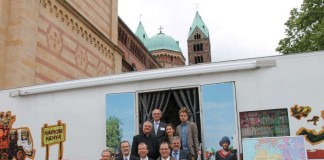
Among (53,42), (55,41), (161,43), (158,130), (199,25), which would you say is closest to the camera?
(158,130)

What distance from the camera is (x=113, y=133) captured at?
7.64 meters

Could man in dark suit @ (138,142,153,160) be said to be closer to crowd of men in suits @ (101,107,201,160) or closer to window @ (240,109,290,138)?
crowd of men in suits @ (101,107,201,160)

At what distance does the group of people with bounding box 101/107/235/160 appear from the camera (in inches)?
257

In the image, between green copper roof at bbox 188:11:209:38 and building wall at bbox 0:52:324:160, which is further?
green copper roof at bbox 188:11:209:38

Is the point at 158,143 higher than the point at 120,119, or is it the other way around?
the point at 120,119

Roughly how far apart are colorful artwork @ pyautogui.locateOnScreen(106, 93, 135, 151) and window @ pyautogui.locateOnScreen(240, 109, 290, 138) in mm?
2240

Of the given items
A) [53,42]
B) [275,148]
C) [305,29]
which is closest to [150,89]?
[275,148]

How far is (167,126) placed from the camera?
713 cm

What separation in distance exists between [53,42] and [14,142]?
8.37 meters

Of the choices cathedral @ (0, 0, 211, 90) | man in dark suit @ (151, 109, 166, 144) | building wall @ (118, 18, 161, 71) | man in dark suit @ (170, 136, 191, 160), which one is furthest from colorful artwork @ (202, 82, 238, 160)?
building wall @ (118, 18, 161, 71)

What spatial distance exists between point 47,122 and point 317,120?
217 inches

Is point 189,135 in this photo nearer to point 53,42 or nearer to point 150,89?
point 150,89

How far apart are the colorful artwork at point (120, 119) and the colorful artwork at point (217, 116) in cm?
152

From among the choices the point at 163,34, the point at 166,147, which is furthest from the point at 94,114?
the point at 163,34
